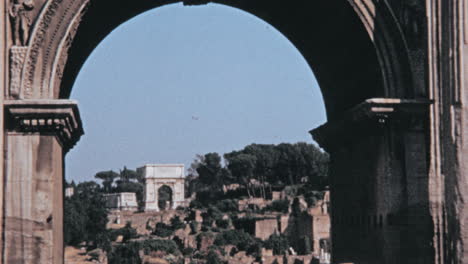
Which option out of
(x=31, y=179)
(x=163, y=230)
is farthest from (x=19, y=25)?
(x=163, y=230)

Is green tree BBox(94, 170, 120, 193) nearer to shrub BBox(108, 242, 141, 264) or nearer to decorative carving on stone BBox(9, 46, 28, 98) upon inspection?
shrub BBox(108, 242, 141, 264)

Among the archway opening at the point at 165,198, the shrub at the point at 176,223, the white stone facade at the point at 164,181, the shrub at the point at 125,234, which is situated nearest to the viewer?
the shrub at the point at 125,234

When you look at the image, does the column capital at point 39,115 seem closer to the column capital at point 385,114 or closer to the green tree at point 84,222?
the column capital at point 385,114

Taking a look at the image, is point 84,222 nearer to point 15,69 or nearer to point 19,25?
point 19,25

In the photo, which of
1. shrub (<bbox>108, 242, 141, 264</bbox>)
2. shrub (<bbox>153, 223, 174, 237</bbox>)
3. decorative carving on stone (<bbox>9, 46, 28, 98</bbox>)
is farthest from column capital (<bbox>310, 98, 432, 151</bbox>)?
shrub (<bbox>153, 223, 174, 237</bbox>)

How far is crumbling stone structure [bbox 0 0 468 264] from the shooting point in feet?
43.2

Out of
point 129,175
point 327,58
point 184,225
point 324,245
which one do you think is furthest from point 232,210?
point 327,58

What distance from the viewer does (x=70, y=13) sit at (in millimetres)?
13586

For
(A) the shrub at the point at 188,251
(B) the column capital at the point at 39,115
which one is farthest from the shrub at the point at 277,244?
(B) the column capital at the point at 39,115

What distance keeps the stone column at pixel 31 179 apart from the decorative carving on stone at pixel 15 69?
0.16m

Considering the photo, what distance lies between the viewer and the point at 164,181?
130000mm

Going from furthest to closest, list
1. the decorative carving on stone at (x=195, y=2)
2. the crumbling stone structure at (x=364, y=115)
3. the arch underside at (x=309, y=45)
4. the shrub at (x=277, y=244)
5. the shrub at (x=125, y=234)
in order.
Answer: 1. the shrub at (x=125, y=234)
2. the shrub at (x=277, y=244)
3. the decorative carving on stone at (x=195, y=2)
4. the arch underside at (x=309, y=45)
5. the crumbling stone structure at (x=364, y=115)

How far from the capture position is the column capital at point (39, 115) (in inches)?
517

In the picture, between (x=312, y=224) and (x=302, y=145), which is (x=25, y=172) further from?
(x=302, y=145)
